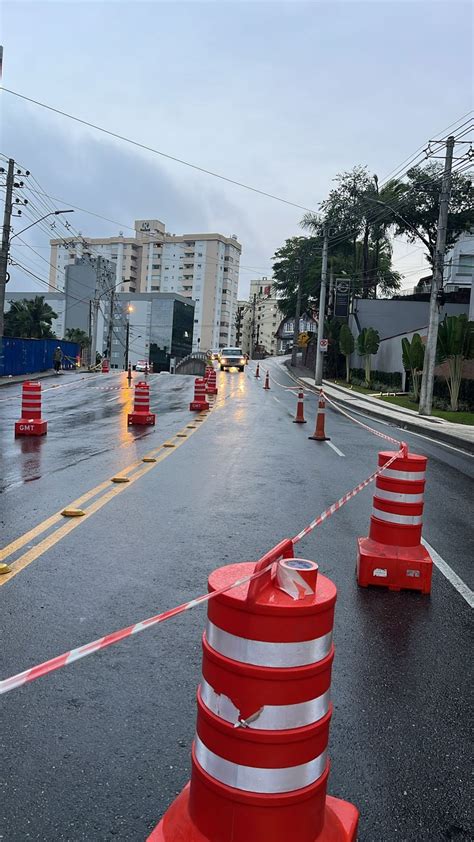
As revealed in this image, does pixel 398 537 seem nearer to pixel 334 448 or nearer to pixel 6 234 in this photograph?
pixel 334 448

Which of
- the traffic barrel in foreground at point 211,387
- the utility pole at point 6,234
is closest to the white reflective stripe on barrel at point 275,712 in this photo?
the traffic barrel in foreground at point 211,387

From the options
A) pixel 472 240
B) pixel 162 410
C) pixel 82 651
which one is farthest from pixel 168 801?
pixel 472 240

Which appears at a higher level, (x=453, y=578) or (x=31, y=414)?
(x=31, y=414)

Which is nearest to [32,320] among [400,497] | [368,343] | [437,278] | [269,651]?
[368,343]

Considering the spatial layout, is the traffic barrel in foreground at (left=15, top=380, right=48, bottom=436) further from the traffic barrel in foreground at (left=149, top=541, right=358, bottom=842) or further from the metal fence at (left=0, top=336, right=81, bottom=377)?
the metal fence at (left=0, top=336, right=81, bottom=377)

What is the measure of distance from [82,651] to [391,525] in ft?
13.8

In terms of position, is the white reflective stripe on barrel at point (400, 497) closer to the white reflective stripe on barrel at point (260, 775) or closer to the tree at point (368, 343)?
the white reflective stripe on barrel at point (260, 775)

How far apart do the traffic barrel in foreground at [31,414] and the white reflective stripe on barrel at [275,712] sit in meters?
12.7

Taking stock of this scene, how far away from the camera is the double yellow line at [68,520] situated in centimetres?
584

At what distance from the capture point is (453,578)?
238 inches

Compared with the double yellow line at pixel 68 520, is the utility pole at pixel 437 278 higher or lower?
higher

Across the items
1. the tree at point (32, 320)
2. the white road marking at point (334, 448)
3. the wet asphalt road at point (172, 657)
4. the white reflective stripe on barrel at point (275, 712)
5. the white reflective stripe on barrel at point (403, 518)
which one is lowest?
the wet asphalt road at point (172, 657)

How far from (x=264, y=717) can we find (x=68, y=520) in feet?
17.8

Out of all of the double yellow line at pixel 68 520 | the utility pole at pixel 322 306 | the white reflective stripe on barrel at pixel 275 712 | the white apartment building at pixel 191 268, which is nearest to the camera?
the white reflective stripe on barrel at pixel 275 712
